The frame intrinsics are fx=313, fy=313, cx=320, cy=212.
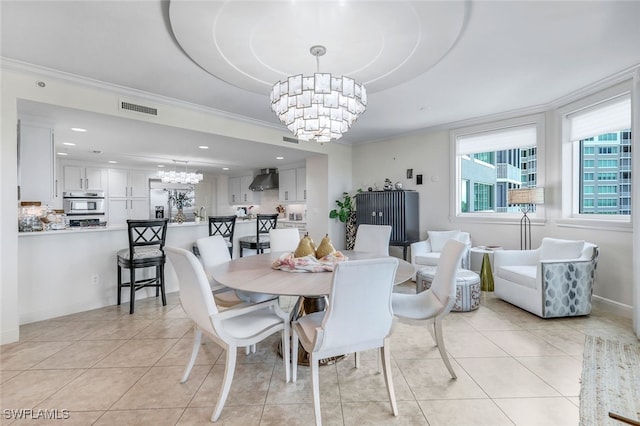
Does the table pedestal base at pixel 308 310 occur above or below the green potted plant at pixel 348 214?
below

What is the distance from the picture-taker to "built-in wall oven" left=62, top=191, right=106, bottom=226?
6.98 meters

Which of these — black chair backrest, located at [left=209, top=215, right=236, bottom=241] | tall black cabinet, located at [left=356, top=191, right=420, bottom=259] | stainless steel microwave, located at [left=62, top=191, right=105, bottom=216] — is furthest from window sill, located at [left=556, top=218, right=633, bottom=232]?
stainless steel microwave, located at [left=62, top=191, right=105, bottom=216]

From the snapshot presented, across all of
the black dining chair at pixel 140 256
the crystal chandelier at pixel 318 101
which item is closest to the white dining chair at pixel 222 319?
the crystal chandelier at pixel 318 101

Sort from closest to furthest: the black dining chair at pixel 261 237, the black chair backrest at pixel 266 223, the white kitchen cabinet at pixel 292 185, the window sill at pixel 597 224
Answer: the window sill at pixel 597 224, the black dining chair at pixel 261 237, the black chair backrest at pixel 266 223, the white kitchen cabinet at pixel 292 185

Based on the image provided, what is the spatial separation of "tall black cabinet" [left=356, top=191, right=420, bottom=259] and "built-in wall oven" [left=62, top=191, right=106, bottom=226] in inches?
231

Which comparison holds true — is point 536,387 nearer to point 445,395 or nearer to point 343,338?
point 445,395

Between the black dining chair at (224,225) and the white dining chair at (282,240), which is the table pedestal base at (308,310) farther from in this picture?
the black dining chair at (224,225)

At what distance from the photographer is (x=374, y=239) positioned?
3658 millimetres

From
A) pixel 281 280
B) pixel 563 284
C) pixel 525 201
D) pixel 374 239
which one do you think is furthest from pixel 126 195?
pixel 563 284

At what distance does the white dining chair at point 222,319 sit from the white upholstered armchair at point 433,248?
9.72 feet

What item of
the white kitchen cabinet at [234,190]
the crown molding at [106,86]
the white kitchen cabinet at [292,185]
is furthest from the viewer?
the white kitchen cabinet at [234,190]

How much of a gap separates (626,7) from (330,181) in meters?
4.45

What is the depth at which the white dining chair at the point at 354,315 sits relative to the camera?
1604 millimetres

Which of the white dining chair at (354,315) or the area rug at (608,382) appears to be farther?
the area rug at (608,382)
